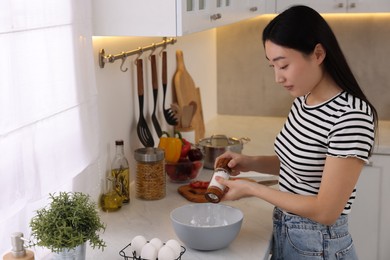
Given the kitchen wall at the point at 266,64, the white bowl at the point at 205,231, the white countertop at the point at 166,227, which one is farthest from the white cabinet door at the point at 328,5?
the white bowl at the point at 205,231

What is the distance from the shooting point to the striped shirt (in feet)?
5.88

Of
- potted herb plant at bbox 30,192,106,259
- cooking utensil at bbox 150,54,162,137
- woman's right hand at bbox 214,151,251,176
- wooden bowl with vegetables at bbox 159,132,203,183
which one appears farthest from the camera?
cooking utensil at bbox 150,54,162,137

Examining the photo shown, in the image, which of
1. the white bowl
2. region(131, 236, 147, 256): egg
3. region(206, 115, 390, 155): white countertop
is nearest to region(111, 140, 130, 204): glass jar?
the white bowl

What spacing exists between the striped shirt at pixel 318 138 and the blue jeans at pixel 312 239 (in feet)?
0.26

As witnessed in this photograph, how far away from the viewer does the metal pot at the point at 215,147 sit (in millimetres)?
2787

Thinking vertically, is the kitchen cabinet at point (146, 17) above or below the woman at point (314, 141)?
above

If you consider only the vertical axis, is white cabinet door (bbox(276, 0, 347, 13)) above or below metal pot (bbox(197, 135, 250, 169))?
above

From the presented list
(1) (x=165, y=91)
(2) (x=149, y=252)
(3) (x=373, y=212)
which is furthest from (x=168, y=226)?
(3) (x=373, y=212)

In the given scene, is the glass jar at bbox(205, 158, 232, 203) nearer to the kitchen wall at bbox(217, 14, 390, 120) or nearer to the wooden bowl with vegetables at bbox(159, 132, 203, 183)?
the wooden bowl with vegetables at bbox(159, 132, 203, 183)

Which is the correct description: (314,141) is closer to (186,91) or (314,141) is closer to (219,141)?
(219,141)

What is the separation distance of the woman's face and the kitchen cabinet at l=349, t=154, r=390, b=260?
1.32 metres

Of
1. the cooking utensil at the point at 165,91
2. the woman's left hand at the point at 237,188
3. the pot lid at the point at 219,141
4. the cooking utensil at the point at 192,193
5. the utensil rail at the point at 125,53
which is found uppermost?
the utensil rail at the point at 125,53

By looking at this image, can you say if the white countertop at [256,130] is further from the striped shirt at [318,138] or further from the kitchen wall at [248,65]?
the striped shirt at [318,138]

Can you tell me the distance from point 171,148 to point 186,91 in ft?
1.92
